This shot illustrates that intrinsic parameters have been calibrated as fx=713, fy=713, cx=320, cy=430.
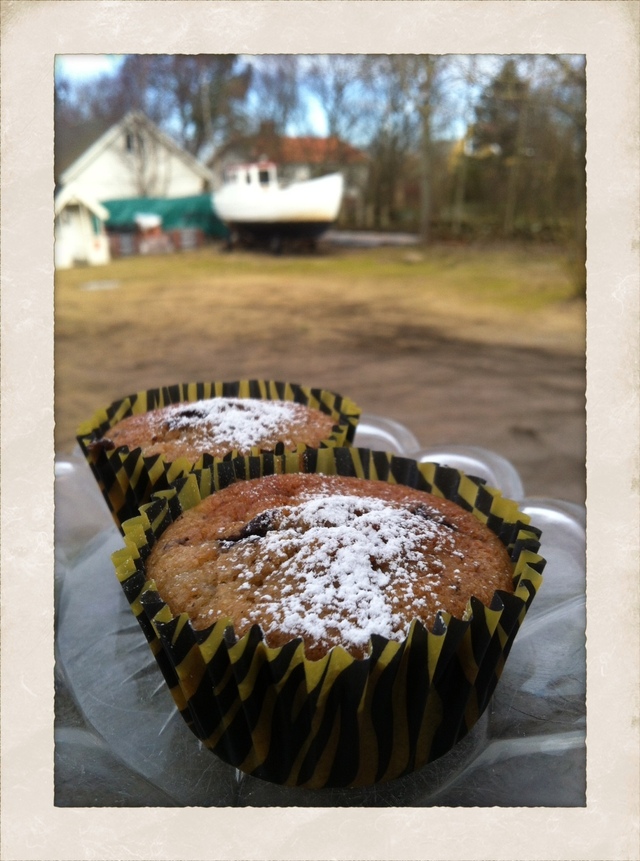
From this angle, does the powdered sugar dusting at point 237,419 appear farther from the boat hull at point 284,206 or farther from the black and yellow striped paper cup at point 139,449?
the boat hull at point 284,206

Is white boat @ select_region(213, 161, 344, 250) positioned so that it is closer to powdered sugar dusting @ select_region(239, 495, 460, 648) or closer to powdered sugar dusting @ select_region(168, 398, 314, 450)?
powdered sugar dusting @ select_region(168, 398, 314, 450)

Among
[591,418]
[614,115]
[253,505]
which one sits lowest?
[253,505]

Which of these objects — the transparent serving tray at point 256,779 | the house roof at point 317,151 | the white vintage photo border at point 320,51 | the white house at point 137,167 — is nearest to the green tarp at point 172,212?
the white house at point 137,167

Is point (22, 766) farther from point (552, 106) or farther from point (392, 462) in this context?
point (552, 106)

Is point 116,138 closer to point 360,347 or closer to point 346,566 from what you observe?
point 360,347

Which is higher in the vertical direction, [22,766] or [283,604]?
[283,604]

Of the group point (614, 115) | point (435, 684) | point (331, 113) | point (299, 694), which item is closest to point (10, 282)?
point (299, 694)
